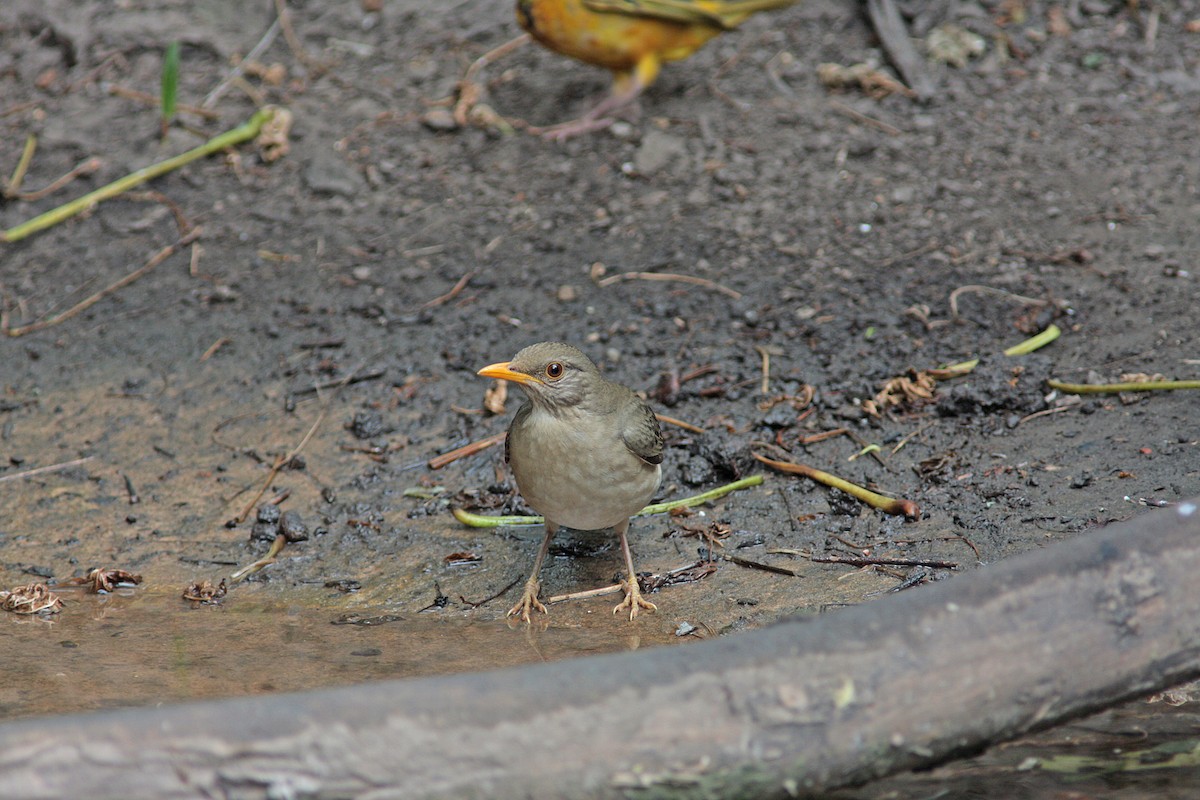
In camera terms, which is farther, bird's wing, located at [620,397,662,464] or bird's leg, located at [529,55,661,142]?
bird's leg, located at [529,55,661,142]

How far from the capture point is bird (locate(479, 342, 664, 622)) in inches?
178

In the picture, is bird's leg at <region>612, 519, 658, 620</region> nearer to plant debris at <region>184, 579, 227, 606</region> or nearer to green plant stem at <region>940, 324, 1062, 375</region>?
plant debris at <region>184, 579, 227, 606</region>

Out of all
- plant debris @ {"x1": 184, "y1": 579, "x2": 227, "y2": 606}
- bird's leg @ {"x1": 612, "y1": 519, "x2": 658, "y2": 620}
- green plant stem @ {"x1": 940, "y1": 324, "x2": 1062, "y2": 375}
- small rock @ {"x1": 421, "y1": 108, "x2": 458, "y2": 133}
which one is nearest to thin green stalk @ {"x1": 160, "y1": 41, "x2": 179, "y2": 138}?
small rock @ {"x1": 421, "y1": 108, "x2": 458, "y2": 133}

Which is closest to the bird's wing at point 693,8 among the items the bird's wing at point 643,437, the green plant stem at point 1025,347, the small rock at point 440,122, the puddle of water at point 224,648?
the small rock at point 440,122

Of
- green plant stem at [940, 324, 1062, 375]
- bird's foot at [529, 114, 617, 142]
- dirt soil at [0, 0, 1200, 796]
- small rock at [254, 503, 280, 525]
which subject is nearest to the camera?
dirt soil at [0, 0, 1200, 796]

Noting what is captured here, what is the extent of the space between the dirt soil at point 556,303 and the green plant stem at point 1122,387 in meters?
0.06

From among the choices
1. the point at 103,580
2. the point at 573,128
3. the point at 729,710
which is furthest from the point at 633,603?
the point at 573,128

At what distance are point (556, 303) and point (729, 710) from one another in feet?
13.8

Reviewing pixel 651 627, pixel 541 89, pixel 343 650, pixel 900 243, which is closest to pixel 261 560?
pixel 343 650

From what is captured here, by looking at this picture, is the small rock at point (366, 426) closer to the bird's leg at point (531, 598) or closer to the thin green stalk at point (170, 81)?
the bird's leg at point (531, 598)

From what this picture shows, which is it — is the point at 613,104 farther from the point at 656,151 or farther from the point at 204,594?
the point at 204,594

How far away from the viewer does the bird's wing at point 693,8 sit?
7.46 m

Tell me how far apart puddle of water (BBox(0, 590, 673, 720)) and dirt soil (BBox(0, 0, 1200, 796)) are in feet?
0.08

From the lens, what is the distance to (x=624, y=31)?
760 centimetres
